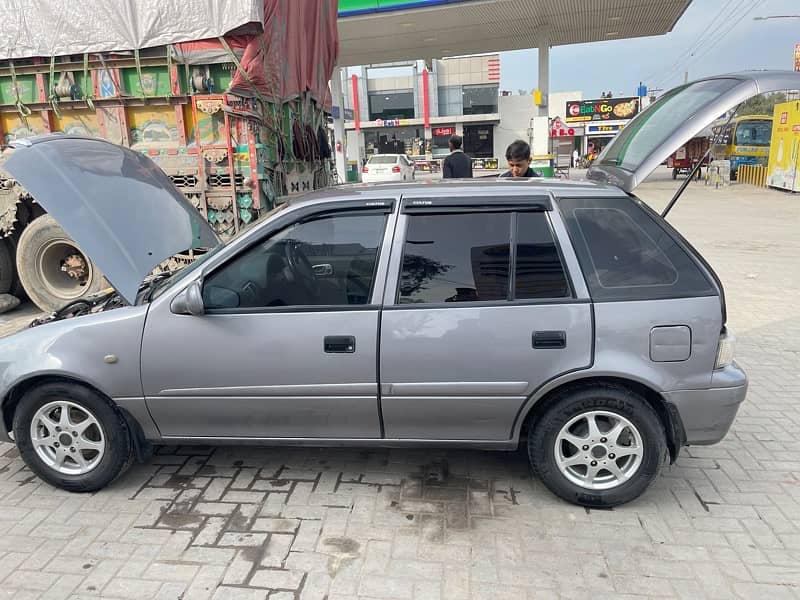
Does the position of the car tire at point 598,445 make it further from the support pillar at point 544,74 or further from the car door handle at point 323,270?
the support pillar at point 544,74

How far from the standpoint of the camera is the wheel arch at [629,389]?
303 centimetres

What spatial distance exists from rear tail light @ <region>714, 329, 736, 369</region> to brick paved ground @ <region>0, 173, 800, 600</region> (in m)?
0.80

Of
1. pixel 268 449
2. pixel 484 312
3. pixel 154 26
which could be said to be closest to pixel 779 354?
pixel 484 312

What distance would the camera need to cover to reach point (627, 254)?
10.1ft

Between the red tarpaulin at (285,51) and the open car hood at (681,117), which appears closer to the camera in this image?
the open car hood at (681,117)

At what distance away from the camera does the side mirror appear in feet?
10.1

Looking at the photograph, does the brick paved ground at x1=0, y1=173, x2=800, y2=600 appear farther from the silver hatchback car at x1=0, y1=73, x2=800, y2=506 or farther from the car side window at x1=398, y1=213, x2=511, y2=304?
the car side window at x1=398, y1=213, x2=511, y2=304

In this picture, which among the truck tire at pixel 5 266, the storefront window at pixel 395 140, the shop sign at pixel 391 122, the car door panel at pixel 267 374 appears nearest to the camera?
the car door panel at pixel 267 374

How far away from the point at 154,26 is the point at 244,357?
473 cm

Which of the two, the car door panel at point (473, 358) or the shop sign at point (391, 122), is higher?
the shop sign at point (391, 122)

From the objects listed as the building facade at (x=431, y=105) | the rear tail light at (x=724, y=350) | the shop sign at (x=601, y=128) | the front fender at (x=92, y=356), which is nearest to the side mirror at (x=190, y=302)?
the front fender at (x=92, y=356)

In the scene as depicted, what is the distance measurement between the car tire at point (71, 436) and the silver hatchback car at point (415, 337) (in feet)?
0.03

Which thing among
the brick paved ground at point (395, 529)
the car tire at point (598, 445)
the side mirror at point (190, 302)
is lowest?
the brick paved ground at point (395, 529)

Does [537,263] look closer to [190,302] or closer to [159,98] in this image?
[190,302]
